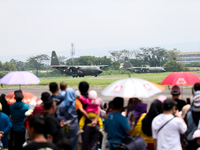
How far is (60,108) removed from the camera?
5.77m

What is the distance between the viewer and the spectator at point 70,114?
566 centimetres

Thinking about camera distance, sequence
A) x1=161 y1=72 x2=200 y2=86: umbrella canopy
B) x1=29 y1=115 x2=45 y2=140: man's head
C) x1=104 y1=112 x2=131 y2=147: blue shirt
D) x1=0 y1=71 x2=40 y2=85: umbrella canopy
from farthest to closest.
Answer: x1=0 y1=71 x2=40 y2=85: umbrella canopy, x1=161 y1=72 x2=200 y2=86: umbrella canopy, x1=104 y1=112 x2=131 y2=147: blue shirt, x1=29 y1=115 x2=45 y2=140: man's head

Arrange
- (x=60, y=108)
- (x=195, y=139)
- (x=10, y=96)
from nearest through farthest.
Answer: (x=195, y=139) < (x=60, y=108) < (x=10, y=96)

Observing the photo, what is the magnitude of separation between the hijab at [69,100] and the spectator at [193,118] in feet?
7.99

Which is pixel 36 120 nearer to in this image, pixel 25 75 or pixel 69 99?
pixel 69 99

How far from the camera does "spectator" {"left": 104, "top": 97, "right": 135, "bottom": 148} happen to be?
4715 millimetres

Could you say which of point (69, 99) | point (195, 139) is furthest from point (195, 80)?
point (69, 99)

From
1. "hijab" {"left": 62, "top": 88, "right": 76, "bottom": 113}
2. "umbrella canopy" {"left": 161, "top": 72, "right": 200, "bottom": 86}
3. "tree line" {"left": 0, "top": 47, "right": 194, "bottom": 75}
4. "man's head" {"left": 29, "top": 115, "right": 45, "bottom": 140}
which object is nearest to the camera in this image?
"man's head" {"left": 29, "top": 115, "right": 45, "bottom": 140}

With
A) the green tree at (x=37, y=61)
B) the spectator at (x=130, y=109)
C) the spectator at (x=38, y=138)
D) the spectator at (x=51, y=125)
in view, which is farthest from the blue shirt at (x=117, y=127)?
the green tree at (x=37, y=61)

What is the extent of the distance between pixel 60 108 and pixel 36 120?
2208 mm

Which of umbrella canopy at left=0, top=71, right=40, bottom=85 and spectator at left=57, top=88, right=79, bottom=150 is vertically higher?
umbrella canopy at left=0, top=71, right=40, bottom=85

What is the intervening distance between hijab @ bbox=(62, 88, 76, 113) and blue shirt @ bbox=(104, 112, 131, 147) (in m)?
1.13

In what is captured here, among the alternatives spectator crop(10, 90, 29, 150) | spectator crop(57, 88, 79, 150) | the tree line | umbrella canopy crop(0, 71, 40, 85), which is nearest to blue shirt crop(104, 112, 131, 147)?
spectator crop(57, 88, 79, 150)

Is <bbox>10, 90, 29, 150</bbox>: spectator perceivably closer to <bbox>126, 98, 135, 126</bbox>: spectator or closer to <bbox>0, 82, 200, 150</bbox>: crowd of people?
<bbox>0, 82, 200, 150</bbox>: crowd of people
